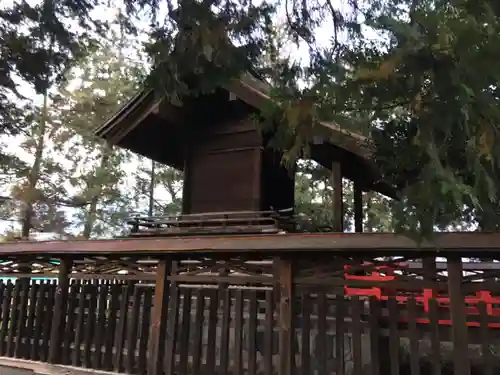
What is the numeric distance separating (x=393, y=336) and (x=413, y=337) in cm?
17

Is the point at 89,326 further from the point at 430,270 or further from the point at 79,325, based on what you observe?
the point at 430,270

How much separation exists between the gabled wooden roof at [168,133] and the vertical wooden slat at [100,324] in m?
2.93

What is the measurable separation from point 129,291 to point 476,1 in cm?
470

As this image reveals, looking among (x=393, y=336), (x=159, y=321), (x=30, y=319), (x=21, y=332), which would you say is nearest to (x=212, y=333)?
(x=159, y=321)

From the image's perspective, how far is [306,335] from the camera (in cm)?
423

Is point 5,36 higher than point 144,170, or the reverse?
point 144,170

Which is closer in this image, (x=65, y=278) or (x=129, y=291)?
(x=129, y=291)

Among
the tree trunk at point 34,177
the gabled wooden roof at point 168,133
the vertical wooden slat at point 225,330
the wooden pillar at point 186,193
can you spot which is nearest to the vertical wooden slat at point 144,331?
the vertical wooden slat at point 225,330

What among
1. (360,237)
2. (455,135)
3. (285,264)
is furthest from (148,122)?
(455,135)

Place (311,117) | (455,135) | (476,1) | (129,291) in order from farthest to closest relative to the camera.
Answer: (129,291), (311,117), (455,135), (476,1)

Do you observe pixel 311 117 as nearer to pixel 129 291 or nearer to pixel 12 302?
pixel 129 291

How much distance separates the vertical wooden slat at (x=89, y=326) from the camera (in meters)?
5.29

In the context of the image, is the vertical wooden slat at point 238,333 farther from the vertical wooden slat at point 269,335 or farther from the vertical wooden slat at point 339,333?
the vertical wooden slat at point 339,333

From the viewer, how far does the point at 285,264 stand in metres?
4.39
